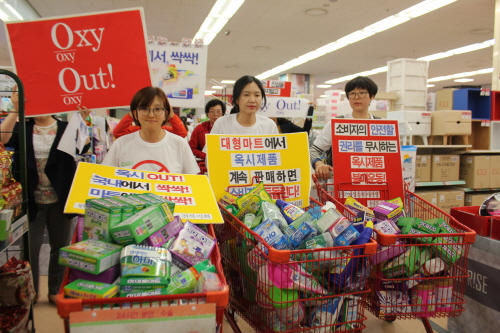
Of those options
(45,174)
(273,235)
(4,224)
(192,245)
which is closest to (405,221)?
(273,235)

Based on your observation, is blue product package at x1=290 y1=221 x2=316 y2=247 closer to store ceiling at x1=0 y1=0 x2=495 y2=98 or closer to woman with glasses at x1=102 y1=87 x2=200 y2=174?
woman with glasses at x1=102 y1=87 x2=200 y2=174

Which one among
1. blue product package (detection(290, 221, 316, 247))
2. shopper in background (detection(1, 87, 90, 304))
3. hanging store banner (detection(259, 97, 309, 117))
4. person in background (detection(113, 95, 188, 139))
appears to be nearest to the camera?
blue product package (detection(290, 221, 316, 247))

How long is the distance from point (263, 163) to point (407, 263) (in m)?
0.95

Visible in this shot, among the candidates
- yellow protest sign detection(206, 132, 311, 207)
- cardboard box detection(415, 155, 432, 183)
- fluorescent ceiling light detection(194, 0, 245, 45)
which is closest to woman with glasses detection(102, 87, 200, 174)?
yellow protest sign detection(206, 132, 311, 207)

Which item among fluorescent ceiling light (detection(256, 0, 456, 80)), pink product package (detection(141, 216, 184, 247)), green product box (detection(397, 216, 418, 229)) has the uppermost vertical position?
fluorescent ceiling light (detection(256, 0, 456, 80))

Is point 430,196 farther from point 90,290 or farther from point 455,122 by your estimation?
point 90,290

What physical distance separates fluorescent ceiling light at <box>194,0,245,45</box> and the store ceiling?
0.18 m

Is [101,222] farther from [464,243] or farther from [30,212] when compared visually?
[30,212]

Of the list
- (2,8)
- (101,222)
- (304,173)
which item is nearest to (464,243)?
(304,173)

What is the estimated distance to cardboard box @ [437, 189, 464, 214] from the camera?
5.38 m

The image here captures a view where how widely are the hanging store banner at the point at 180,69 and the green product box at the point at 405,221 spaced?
2423 mm

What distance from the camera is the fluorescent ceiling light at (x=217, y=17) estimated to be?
28.4 feet

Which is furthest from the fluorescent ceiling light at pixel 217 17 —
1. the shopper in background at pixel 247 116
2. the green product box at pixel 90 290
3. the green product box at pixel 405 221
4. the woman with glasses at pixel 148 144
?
the green product box at pixel 90 290

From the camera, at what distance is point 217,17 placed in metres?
9.65
